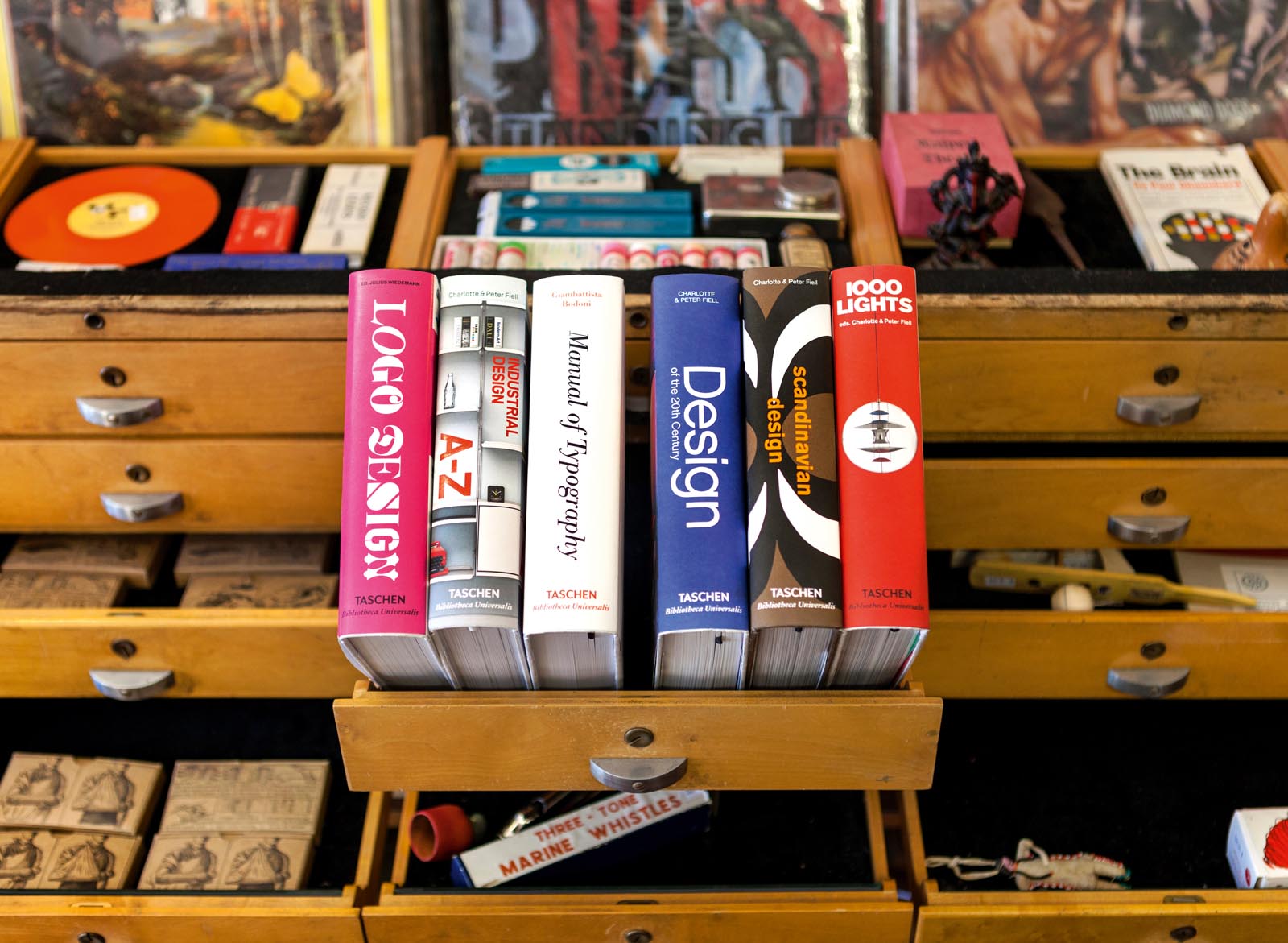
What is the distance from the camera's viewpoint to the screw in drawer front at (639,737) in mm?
899

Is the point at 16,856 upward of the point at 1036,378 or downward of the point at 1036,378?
downward

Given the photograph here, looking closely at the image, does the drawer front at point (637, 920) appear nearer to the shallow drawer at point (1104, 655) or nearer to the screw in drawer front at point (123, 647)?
the shallow drawer at point (1104, 655)

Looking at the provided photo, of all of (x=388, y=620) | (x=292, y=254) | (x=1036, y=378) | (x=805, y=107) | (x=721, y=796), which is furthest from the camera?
(x=805, y=107)

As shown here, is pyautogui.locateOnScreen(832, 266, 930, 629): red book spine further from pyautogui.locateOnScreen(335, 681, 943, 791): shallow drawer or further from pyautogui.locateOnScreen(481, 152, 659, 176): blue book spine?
pyautogui.locateOnScreen(481, 152, 659, 176): blue book spine

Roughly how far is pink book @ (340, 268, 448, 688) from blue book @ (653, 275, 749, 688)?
180 millimetres

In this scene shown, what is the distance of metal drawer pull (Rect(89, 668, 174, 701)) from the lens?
1158 millimetres

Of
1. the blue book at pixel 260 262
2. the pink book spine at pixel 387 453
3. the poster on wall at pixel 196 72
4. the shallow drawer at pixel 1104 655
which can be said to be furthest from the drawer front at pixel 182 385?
the shallow drawer at pixel 1104 655

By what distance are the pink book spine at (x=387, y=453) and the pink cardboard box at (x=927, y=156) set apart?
0.60 meters

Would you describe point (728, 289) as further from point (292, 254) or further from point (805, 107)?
point (805, 107)

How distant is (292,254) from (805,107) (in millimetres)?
781

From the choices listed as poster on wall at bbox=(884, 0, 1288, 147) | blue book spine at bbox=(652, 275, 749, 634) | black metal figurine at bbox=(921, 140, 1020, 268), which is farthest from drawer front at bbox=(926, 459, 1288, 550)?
poster on wall at bbox=(884, 0, 1288, 147)

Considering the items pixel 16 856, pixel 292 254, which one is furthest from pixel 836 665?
pixel 16 856

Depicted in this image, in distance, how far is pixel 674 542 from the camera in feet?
2.76

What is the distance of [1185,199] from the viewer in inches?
49.4
